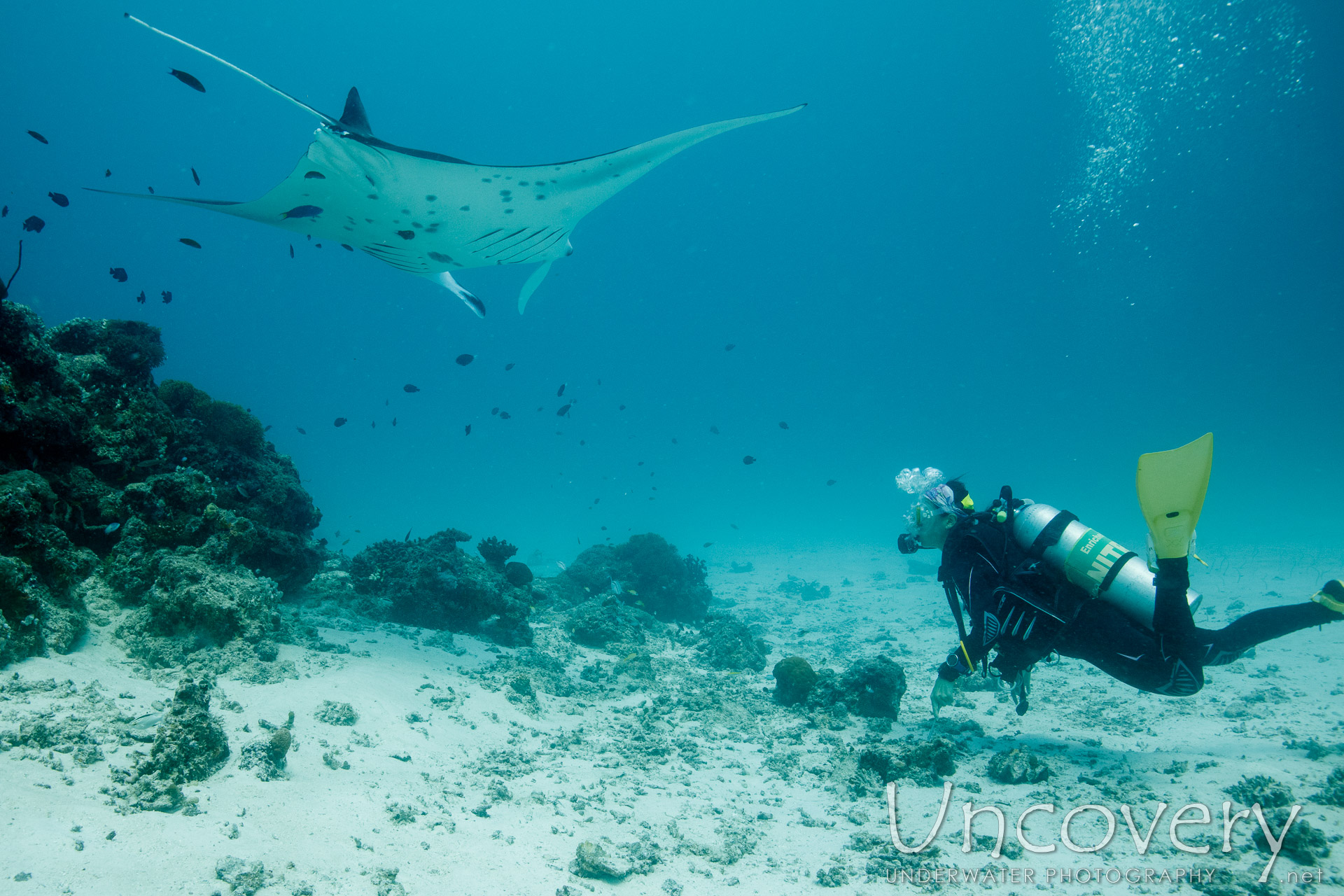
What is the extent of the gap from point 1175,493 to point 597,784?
492cm

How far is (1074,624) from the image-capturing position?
4035 mm

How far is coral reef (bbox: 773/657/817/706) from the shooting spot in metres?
5.98

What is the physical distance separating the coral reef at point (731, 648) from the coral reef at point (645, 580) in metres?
2.23

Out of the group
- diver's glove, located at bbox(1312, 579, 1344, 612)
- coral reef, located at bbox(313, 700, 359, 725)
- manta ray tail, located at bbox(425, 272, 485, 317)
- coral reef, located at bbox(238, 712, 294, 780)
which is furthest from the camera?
manta ray tail, located at bbox(425, 272, 485, 317)

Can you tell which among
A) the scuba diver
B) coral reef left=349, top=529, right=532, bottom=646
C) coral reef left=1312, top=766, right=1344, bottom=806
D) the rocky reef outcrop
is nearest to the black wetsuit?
the scuba diver

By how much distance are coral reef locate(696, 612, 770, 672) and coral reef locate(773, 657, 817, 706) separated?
1459mm

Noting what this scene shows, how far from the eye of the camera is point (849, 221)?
2216 inches

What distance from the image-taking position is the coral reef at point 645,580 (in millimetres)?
11336

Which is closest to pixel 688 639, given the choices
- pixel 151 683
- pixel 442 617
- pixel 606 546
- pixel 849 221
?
pixel 442 617

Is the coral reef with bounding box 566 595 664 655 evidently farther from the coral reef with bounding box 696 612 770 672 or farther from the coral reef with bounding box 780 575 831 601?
the coral reef with bounding box 780 575 831 601

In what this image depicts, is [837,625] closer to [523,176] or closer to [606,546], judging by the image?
[606,546]

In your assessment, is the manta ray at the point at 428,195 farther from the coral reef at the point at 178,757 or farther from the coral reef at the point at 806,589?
the coral reef at the point at 806,589

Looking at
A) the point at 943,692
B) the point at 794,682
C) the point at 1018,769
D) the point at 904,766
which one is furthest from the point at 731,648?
the point at 1018,769

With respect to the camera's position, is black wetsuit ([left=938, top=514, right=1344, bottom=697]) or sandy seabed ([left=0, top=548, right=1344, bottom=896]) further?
black wetsuit ([left=938, top=514, right=1344, bottom=697])
